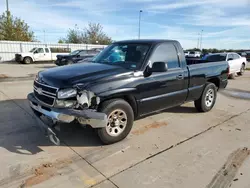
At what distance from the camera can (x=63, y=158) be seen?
3.28 m

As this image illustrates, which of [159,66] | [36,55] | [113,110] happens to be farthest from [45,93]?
[36,55]

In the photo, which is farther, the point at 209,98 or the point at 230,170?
the point at 209,98

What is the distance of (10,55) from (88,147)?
24455 millimetres

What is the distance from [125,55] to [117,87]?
1.15 m

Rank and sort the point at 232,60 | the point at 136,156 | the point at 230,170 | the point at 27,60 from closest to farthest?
1. the point at 230,170
2. the point at 136,156
3. the point at 232,60
4. the point at 27,60

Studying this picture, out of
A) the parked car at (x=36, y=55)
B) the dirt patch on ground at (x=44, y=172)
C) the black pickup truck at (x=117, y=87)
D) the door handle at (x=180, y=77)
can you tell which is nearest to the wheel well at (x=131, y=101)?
the black pickup truck at (x=117, y=87)

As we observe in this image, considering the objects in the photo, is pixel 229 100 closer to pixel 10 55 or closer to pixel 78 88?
pixel 78 88

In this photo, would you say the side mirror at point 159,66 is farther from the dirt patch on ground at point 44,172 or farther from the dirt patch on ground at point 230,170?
the dirt patch on ground at point 44,172

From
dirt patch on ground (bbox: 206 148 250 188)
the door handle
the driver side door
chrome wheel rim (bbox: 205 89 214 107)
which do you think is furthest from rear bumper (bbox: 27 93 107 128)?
chrome wheel rim (bbox: 205 89 214 107)

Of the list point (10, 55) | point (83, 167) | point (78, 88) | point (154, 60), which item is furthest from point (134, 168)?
point (10, 55)

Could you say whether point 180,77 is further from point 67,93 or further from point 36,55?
point 36,55

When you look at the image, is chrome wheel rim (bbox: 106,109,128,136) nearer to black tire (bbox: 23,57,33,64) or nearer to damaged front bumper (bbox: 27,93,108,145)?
damaged front bumper (bbox: 27,93,108,145)

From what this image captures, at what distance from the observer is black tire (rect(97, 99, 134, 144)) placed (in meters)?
3.43

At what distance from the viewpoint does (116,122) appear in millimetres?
3717
